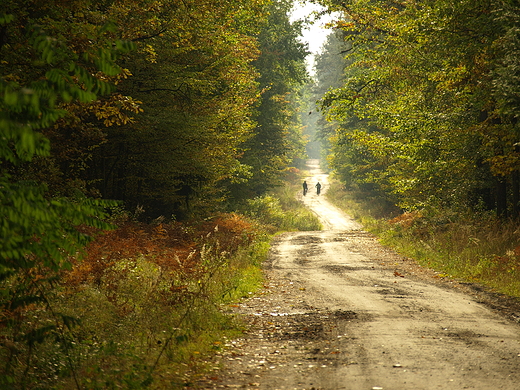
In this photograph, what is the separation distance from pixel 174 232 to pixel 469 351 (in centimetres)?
1027

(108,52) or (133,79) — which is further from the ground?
(133,79)

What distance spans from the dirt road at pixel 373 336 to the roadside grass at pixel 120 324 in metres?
0.47

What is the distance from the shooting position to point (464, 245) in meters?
15.8

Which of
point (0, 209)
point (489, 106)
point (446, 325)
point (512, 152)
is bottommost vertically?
point (446, 325)

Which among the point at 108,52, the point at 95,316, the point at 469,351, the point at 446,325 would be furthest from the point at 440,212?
the point at 108,52

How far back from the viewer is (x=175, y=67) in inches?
552

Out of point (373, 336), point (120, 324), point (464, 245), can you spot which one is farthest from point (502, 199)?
point (120, 324)

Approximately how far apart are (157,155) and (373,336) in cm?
968

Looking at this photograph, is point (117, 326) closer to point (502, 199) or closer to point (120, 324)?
point (120, 324)

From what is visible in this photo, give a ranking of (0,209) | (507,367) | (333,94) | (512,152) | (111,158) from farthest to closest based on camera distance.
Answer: (333,94) < (111,158) < (512,152) < (507,367) < (0,209)

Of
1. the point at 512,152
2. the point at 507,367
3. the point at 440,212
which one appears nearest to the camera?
the point at 507,367

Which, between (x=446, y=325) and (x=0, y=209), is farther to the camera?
(x=446, y=325)

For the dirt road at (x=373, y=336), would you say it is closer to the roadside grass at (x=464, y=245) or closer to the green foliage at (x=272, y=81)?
the roadside grass at (x=464, y=245)

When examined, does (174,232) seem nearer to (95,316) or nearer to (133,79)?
(133,79)
